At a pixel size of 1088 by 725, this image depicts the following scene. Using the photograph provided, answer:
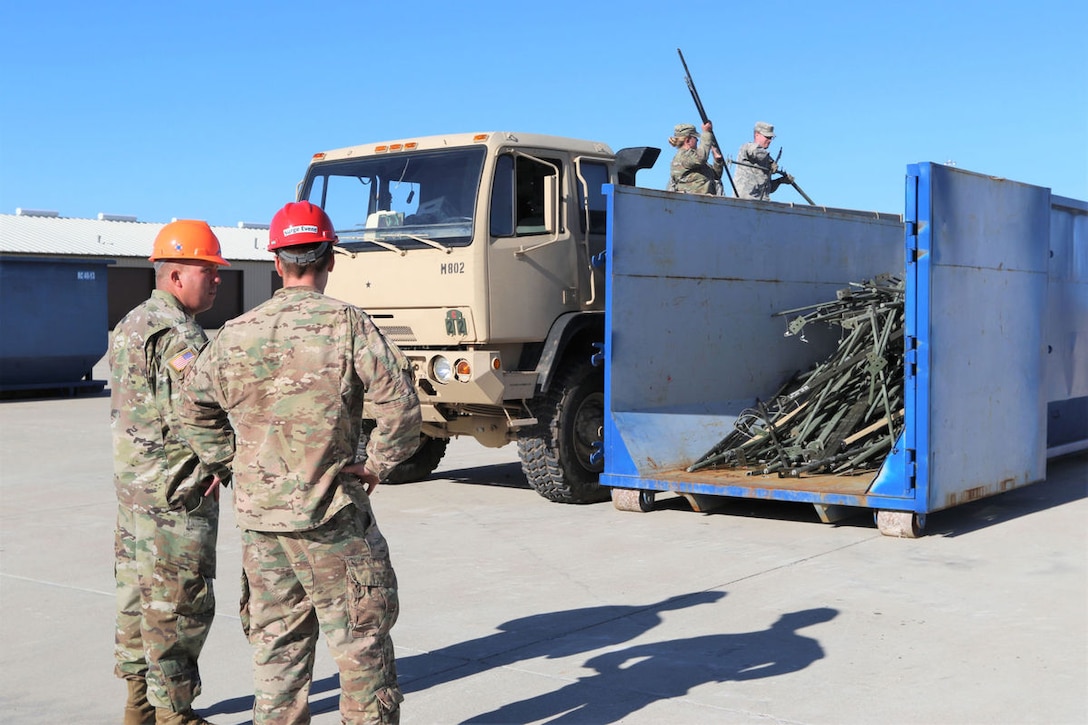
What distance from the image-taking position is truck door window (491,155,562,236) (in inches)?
339

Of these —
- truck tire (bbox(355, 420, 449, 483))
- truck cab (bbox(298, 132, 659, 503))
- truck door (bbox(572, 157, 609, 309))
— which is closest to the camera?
truck cab (bbox(298, 132, 659, 503))

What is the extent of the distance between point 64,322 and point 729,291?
12.3 metres

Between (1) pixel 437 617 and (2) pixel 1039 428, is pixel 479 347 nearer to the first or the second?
(1) pixel 437 617

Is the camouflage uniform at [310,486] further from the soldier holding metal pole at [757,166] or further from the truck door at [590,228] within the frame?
the soldier holding metal pole at [757,166]

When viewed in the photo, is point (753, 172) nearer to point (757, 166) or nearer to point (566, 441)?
point (757, 166)

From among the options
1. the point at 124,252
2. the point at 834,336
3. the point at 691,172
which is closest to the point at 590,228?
the point at 691,172

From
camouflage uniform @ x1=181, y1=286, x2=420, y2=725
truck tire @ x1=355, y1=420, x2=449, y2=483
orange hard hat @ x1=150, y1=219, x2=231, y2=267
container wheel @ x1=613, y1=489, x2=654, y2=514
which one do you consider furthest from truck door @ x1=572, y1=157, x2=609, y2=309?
camouflage uniform @ x1=181, y1=286, x2=420, y2=725

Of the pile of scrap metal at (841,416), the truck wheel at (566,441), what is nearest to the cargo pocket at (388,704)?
the pile of scrap metal at (841,416)

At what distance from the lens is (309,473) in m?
3.36

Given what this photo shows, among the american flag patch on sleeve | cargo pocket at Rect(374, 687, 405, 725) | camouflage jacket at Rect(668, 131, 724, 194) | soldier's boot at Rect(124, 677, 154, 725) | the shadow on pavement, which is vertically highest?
camouflage jacket at Rect(668, 131, 724, 194)

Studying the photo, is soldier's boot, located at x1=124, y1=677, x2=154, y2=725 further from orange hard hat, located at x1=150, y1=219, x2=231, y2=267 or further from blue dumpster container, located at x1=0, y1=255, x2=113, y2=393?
blue dumpster container, located at x1=0, y1=255, x2=113, y2=393

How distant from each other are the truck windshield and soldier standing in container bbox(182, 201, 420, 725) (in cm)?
516

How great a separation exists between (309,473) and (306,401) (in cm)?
20

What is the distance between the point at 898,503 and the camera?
751 centimetres
